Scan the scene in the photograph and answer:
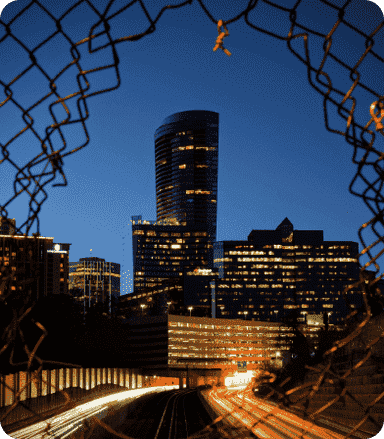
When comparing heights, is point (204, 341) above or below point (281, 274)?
below

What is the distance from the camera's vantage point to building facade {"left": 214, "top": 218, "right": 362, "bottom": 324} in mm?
149000

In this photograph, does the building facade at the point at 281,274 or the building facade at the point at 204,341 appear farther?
the building facade at the point at 281,274

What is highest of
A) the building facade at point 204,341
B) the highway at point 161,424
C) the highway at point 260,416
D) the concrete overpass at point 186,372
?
the highway at point 260,416

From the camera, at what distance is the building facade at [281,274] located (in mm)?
149000

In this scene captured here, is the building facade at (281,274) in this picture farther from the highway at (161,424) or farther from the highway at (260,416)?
the highway at (260,416)

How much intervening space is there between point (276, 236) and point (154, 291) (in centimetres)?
4135

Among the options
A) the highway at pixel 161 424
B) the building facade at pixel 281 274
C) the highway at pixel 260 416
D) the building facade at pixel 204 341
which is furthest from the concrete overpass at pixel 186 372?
the highway at pixel 260 416

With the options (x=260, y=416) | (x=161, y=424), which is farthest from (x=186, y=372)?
(x=260, y=416)

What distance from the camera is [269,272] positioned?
514ft

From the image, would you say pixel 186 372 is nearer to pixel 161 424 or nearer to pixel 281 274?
pixel 281 274

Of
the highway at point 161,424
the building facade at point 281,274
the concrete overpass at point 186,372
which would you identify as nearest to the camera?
the highway at point 161,424

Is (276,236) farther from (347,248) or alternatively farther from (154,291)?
(154,291)

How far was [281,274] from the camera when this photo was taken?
520ft

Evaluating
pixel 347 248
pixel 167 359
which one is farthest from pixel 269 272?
pixel 167 359
